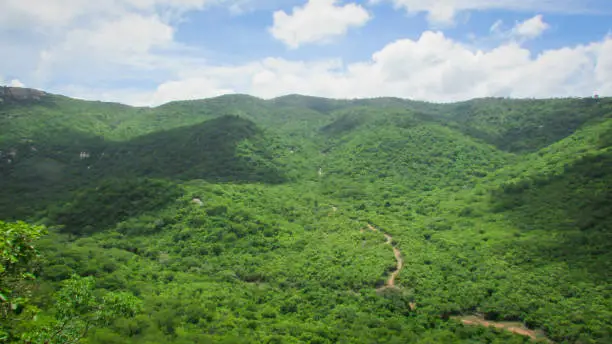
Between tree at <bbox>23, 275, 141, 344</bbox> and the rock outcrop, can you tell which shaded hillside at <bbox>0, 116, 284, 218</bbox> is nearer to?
the rock outcrop

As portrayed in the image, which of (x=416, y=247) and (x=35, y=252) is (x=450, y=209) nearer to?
(x=416, y=247)

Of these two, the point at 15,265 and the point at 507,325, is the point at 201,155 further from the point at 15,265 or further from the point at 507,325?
the point at 15,265

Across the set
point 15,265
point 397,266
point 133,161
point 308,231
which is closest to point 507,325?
point 397,266

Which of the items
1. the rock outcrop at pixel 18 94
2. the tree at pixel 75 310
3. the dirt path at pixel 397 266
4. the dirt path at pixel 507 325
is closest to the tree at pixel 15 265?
the tree at pixel 75 310

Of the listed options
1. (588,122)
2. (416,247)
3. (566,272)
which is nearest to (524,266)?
(566,272)

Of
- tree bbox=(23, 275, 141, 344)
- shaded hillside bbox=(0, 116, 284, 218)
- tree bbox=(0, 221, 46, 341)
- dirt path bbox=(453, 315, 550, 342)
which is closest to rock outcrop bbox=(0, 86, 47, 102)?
shaded hillside bbox=(0, 116, 284, 218)

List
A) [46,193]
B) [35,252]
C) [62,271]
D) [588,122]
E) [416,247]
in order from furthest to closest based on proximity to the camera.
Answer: [588,122]
[46,193]
[416,247]
[62,271]
[35,252]
